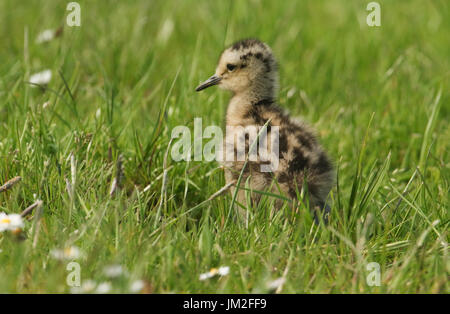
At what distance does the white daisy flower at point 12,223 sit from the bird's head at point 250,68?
1620mm

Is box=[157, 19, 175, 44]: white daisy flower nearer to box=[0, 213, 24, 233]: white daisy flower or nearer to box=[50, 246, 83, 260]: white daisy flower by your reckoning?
box=[0, 213, 24, 233]: white daisy flower

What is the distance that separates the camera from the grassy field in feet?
9.08

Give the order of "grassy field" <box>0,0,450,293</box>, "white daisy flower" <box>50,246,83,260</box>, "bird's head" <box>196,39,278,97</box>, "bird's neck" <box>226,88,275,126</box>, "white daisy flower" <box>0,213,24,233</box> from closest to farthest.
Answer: "white daisy flower" <box>50,246,83,260</box>, "grassy field" <box>0,0,450,293</box>, "white daisy flower" <box>0,213,24,233</box>, "bird's neck" <box>226,88,275,126</box>, "bird's head" <box>196,39,278,97</box>

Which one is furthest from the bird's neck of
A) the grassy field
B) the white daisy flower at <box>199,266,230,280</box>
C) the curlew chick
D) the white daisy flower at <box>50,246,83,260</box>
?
the white daisy flower at <box>50,246,83,260</box>

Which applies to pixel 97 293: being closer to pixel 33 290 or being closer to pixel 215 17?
pixel 33 290

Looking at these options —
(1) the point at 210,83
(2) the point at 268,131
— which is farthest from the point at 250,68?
(2) the point at 268,131

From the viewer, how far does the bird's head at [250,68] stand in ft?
13.0

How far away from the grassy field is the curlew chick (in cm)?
17

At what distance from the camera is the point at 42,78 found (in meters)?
4.71

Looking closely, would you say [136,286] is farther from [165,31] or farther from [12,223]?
[165,31]

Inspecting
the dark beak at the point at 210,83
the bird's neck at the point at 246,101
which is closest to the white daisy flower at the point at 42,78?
the dark beak at the point at 210,83

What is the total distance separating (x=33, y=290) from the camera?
2584 millimetres

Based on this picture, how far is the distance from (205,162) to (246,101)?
1.46 ft

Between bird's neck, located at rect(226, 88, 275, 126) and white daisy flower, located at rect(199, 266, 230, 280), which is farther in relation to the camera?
bird's neck, located at rect(226, 88, 275, 126)
